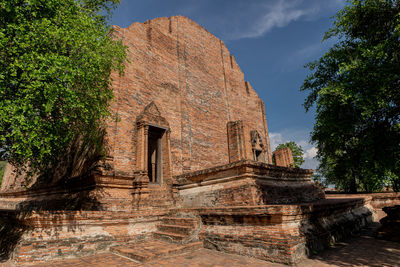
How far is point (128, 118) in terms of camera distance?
9.16 meters

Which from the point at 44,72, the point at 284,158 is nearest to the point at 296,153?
the point at 284,158

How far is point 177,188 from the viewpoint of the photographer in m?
9.77

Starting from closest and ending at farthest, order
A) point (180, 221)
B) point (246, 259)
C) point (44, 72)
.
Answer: point (44, 72) → point (246, 259) → point (180, 221)

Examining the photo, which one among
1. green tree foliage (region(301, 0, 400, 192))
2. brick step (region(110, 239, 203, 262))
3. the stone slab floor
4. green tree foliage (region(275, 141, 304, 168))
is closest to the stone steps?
brick step (region(110, 239, 203, 262))

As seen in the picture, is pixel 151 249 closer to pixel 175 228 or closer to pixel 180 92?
pixel 175 228

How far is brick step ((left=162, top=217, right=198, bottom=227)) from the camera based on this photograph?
658cm

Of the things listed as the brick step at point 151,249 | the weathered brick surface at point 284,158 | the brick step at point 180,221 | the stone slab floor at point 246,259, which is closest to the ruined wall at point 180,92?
the weathered brick surface at point 284,158

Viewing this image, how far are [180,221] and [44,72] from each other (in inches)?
210

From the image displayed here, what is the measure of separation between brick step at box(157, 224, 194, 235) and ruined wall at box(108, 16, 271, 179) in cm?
237

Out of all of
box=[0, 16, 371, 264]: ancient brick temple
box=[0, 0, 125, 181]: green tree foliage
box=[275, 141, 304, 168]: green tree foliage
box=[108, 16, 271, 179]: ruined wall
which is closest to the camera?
box=[0, 0, 125, 181]: green tree foliage

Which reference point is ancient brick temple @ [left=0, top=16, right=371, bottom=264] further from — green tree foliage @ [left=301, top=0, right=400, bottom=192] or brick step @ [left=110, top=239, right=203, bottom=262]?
green tree foliage @ [left=301, top=0, right=400, bottom=192]

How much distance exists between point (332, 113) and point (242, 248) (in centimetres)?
622

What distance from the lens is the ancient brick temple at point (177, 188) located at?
17.4ft

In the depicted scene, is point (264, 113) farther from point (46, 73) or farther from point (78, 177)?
point (46, 73)
